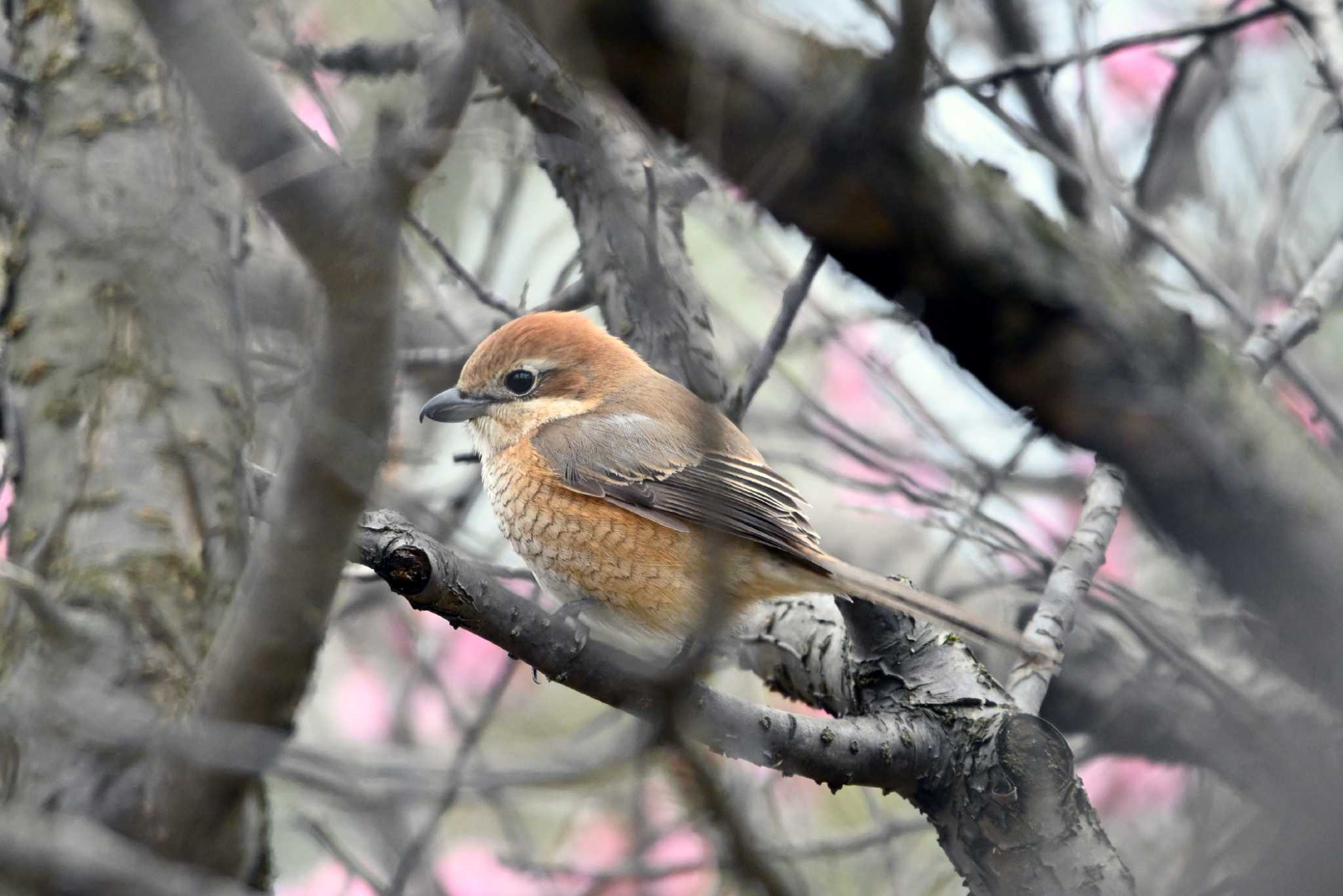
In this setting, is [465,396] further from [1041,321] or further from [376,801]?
[376,801]

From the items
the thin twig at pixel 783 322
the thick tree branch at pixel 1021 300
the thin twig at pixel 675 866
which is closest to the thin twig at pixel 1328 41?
the thick tree branch at pixel 1021 300

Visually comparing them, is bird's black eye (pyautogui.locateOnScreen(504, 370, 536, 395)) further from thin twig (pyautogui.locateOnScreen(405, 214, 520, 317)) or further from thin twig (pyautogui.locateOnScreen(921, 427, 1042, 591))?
thin twig (pyautogui.locateOnScreen(921, 427, 1042, 591))

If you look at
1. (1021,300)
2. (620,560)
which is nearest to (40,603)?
(620,560)

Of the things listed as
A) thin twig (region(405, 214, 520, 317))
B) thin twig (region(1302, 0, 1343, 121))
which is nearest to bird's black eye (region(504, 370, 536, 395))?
thin twig (region(405, 214, 520, 317))

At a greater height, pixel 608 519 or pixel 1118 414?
pixel 1118 414

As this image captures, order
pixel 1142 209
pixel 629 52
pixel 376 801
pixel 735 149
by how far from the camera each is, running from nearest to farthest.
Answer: pixel 376 801 → pixel 629 52 → pixel 735 149 → pixel 1142 209

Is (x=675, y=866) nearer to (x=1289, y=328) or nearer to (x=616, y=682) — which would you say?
(x=616, y=682)

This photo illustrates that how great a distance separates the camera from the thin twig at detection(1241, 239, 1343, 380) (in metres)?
3.31

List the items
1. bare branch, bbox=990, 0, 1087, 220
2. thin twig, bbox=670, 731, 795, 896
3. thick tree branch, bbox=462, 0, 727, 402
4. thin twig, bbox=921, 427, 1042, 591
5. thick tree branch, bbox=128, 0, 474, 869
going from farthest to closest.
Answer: bare branch, bbox=990, 0, 1087, 220 < thin twig, bbox=921, 427, 1042, 591 < thick tree branch, bbox=462, 0, 727, 402 < thick tree branch, bbox=128, 0, 474, 869 < thin twig, bbox=670, 731, 795, 896

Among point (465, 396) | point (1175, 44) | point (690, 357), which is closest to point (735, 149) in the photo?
point (690, 357)

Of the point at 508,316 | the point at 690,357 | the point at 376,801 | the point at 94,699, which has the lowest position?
the point at 94,699

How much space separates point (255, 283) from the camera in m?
5.03

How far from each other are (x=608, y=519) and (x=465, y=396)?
72cm

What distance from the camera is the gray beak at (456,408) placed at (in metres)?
3.69
